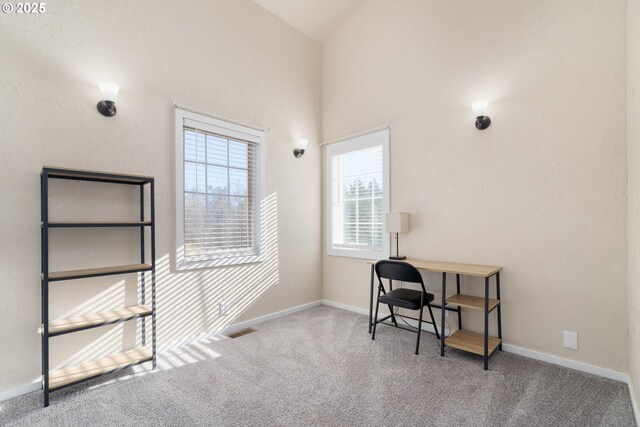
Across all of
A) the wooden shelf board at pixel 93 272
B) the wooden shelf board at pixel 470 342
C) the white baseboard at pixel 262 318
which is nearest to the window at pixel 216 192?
the wooden shelf board at pixel 93 272

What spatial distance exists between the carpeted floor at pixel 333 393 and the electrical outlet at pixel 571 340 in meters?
0.20

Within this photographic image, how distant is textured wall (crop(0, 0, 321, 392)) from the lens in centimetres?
220

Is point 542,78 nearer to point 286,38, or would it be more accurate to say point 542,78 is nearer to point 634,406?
point 634,406

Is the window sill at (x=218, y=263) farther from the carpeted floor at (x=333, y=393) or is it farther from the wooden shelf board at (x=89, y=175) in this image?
the wooden shelf board at (x=89, y=175)

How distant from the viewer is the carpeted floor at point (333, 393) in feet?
6.26

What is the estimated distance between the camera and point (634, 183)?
79.3 inches

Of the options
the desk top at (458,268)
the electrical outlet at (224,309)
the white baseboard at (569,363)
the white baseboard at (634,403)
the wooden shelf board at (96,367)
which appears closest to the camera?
the white baseboard at (634,403)

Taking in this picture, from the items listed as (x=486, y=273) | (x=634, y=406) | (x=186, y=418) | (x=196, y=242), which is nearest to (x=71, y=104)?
(x=196, y=242)

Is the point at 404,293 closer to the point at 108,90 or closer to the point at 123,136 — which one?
the point at 123,136

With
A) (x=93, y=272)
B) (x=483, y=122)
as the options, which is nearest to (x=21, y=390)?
(x=93, y=272)

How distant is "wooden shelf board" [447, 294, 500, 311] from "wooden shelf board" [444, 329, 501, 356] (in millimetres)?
343

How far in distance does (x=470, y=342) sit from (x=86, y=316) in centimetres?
323

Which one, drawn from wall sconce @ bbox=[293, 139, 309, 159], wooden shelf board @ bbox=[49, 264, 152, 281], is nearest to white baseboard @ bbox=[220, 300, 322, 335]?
wooden shelf board @ bbox=[49, 264, 152, 281]

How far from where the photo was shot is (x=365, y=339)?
3.15 m
